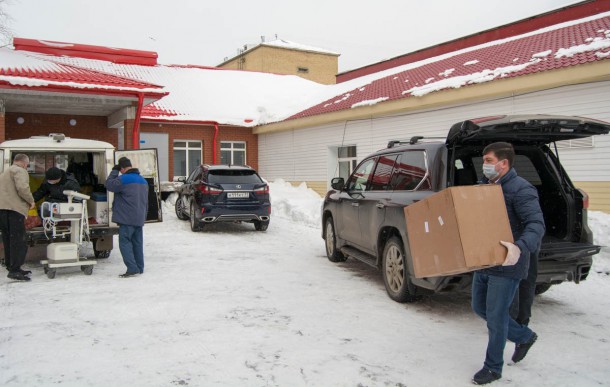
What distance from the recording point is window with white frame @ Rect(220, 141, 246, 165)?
2217 centimetres

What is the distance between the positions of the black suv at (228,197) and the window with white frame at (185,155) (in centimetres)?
992

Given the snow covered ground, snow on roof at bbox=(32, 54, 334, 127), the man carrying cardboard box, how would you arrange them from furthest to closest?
snow on roof at bbox=(32, 54, 334, 127) → the snow covered ground → the man carrying cardboard box

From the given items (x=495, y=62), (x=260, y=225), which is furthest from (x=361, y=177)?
(x=495, y=62)

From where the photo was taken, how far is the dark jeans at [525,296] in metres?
3.78

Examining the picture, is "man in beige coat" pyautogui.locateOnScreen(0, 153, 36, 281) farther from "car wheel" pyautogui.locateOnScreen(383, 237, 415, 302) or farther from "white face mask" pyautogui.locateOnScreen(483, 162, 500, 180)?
"white face mask" pyautogui.locateOnScreen(483, 162, 500, 180)

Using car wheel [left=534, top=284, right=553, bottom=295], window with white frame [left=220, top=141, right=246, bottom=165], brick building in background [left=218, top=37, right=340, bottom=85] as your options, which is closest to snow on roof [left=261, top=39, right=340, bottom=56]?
brick building in background [left=218, top=37, right=340, bottom=85]

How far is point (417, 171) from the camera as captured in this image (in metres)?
5.51

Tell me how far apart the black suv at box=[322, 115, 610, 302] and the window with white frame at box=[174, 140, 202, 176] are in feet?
52.2

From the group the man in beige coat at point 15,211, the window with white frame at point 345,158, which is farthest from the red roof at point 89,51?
the man in beige coat at point 15,211

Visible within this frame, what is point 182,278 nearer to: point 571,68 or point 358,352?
point 358,352

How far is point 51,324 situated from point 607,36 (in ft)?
38.5

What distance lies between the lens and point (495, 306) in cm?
347

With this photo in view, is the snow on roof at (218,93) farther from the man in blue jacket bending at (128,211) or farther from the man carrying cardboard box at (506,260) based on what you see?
the man carrying cardboard box at (506,260)

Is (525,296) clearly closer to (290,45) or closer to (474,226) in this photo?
(474,226)
